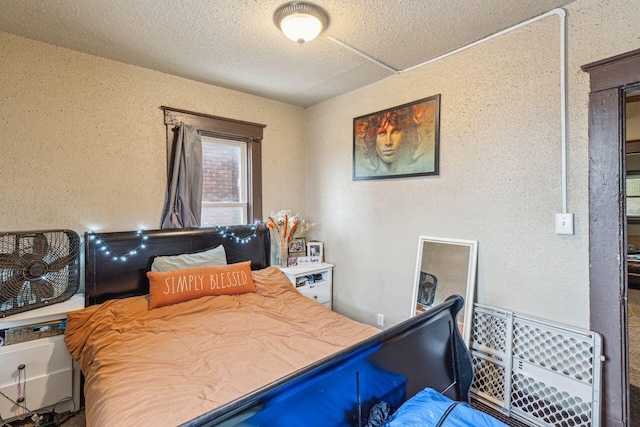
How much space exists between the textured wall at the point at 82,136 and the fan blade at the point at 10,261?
0.34 metres

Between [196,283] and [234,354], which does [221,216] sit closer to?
[196,283]

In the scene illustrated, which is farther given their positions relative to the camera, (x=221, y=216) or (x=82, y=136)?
(x=221, y=216)

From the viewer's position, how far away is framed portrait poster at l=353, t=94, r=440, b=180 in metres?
2.47

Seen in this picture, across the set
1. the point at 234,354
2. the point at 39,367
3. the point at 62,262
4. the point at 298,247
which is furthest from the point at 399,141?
the point at 39,367

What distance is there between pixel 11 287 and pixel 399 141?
291cm

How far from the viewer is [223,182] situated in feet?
10.3

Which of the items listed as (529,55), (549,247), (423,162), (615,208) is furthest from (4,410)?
(529,55)

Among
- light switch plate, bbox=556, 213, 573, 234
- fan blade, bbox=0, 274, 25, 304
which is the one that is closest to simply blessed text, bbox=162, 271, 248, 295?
fan blade, bbox=0, 274, 25, 304

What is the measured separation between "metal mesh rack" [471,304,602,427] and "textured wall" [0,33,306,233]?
110 inches

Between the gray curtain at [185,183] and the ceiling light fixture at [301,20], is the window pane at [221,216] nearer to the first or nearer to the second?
the gray curtain at [185,183]

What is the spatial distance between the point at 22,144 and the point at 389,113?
2796mm

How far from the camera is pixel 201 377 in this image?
1.38 m

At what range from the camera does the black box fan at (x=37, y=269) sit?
185 cm

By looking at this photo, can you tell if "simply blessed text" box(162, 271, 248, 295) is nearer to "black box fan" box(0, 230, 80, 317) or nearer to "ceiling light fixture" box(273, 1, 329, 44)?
"black box fan" box(0, 230, 80, 317)
